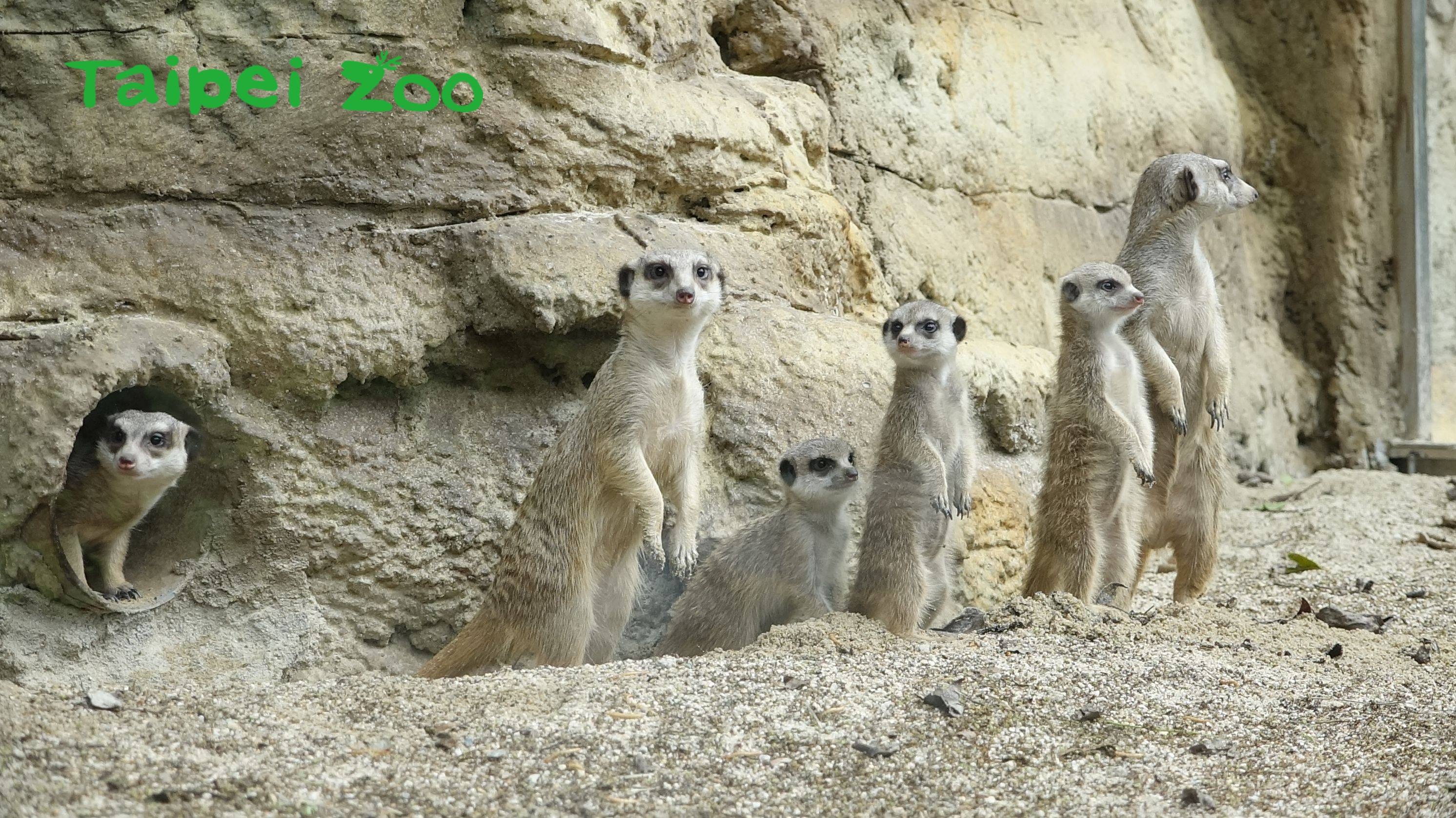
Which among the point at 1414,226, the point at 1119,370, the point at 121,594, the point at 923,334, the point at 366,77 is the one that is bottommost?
the point at 121,594

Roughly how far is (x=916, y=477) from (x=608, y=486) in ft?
2.63

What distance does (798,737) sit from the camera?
2.32m

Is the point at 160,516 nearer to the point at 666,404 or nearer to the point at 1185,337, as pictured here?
the point at 666,404

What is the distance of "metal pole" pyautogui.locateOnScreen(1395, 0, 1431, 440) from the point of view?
675 centimetres

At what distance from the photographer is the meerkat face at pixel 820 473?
3338 mm

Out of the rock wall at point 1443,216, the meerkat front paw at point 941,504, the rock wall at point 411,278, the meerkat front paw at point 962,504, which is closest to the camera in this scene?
the rock wall at point 411,278

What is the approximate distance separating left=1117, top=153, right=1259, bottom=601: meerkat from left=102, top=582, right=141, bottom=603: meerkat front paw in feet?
9.21

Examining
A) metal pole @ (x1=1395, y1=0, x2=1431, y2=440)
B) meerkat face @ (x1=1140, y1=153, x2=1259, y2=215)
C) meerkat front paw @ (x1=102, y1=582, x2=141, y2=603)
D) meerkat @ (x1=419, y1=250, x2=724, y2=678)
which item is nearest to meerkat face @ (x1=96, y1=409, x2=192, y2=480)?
meerkat front paw @ (x1=102, y1=582, x2=141, y2=603)

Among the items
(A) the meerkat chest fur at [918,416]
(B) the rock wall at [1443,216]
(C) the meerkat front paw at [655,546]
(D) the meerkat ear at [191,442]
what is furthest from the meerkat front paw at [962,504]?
(B) the rock wall at [1443,216]

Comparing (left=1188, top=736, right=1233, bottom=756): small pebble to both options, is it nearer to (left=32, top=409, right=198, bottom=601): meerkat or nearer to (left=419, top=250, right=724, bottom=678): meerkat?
(left=419, top=250, right=724, bottom=678): meerkat

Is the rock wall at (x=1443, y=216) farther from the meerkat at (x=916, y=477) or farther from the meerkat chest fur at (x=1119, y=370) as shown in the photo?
the meerkat at (x=916, y=477)

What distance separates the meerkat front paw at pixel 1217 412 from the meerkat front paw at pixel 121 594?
3.08m

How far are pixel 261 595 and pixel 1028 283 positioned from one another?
315cm

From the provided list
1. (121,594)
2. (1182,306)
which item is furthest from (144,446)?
(1182,306)
